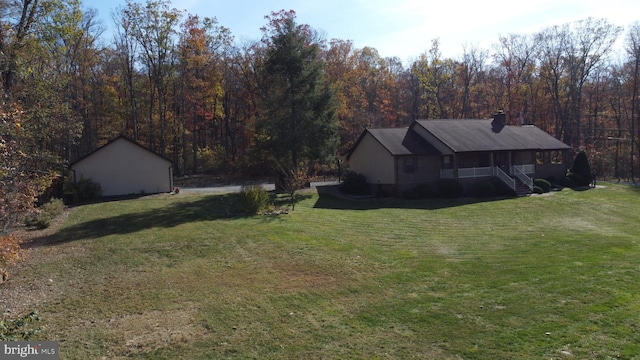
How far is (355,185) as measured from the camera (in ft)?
105

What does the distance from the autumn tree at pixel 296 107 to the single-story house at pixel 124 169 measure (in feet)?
24.5

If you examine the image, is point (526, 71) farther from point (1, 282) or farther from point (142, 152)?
point (1, 282)

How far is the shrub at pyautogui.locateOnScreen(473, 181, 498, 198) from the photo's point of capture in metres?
30.0

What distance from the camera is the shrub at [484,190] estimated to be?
2997 cm

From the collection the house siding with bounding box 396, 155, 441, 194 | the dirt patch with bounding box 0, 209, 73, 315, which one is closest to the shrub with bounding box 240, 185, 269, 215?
the dirt patch with bounding box 0, 209, 73, 315

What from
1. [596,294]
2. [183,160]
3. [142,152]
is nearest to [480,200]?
[596,294]

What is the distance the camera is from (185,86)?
156 feet

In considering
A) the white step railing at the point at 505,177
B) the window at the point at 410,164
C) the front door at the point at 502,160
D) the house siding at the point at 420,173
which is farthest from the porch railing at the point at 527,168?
the window at the point at 410,164

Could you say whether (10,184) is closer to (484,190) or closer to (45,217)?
(45,217)

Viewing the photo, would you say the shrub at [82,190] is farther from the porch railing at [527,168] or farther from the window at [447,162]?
the porch railing at [527,168]

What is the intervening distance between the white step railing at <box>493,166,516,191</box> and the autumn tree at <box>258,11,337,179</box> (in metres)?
12.5

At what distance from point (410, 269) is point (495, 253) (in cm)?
366

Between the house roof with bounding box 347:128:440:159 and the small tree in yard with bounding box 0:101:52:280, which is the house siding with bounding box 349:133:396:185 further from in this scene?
the small tree in yard with bounding box 0:101:52:280

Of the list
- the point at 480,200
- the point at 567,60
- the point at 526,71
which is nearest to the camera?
the point at 480,200
